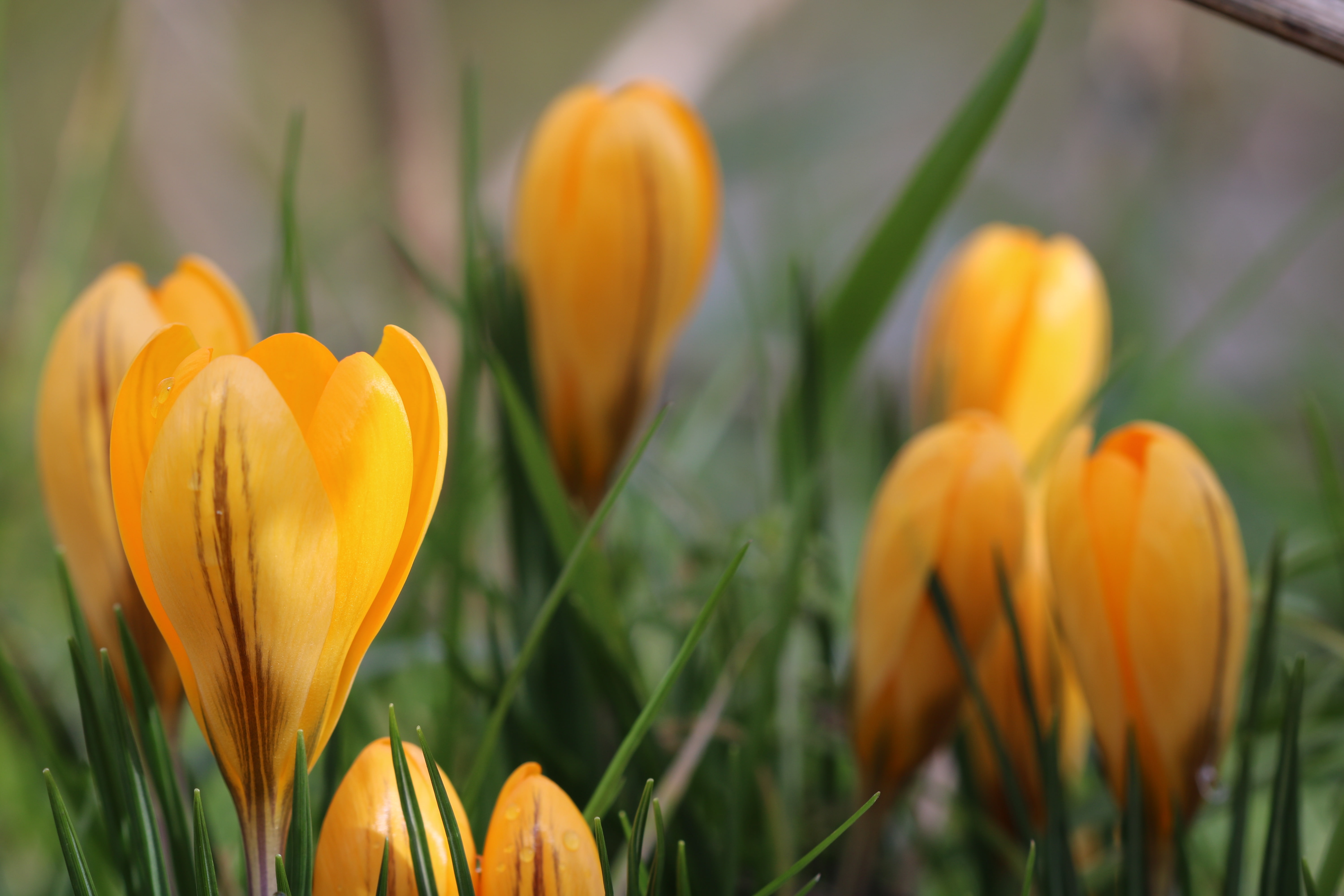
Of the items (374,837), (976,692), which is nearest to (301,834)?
(374,837)

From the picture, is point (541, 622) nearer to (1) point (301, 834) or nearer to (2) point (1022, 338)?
(1) point (301, 834)

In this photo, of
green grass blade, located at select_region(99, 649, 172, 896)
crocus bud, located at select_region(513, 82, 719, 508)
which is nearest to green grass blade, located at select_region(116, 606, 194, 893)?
green grass blade, located at select_region(99, 649, 172, 896)

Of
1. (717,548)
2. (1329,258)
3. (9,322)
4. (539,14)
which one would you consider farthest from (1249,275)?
(539,14)

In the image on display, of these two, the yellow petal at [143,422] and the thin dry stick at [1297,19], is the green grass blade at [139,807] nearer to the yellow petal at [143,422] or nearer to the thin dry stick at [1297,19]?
the yellow petal at [143,422]

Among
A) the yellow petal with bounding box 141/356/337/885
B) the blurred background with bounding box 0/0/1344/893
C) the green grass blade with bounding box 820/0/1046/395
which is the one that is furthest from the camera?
the blurred background with bounding box 0/0/1344/893

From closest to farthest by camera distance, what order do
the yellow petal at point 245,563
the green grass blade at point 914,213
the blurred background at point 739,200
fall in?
1. the yellow petal at point 245,563
2. the green grass blade at point 914,213
3. the blurred background at point 739,200

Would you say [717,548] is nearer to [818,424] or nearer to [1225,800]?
[818,424]

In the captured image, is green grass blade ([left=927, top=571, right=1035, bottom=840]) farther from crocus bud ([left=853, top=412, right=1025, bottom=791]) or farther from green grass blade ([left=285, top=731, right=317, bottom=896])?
green grass blade ([left=285, top=731, right=317, bottom=896])

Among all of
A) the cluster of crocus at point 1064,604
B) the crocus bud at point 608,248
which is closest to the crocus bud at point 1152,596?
the cluster of crocus at point 1064,604

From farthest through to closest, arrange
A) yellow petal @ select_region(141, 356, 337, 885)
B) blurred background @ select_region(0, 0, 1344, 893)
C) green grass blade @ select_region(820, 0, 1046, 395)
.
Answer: blurred background @ select_region(0, 0, 1344, 893) → green grass blade @ select_region(820, 0, 1046, 395) → yellow petal @ select_region(141, 356, 337, 885)
